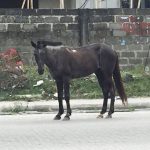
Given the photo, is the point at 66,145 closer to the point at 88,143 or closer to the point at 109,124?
the point at 88,143

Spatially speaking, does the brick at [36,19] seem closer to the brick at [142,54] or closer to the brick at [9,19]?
the brick at [9,19]

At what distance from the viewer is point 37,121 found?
1346 centimetres

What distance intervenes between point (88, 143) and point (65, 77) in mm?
3820

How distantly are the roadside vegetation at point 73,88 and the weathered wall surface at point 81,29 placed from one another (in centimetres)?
175

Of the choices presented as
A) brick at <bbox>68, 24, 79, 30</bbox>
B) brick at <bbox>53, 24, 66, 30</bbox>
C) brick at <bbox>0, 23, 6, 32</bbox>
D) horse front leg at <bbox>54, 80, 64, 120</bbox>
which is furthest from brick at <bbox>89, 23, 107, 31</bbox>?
A: horse front leg at <bbox>54, 80, 64, 120</bbox>

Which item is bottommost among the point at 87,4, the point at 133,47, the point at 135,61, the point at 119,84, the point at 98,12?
the point at 135,61

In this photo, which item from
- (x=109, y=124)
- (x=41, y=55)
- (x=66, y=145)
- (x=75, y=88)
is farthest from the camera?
(x=75, y=88)

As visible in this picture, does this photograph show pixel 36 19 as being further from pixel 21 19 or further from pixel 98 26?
pixel 98 26

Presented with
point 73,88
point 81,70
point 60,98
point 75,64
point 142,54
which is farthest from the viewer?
point 142,54

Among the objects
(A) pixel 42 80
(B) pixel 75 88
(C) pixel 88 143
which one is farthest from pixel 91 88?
(C) pixel 88 143

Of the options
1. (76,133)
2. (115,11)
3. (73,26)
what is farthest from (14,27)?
(76,133)

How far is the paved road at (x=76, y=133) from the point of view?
987cm

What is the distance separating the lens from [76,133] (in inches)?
445

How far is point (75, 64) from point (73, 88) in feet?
16.2
